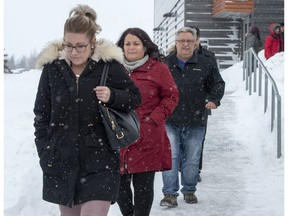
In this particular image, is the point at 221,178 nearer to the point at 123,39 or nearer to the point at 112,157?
the point at 123,39

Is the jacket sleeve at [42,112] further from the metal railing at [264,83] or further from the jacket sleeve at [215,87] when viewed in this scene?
the metal railing at [264,83]

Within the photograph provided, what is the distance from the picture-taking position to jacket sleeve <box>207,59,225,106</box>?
224 inches

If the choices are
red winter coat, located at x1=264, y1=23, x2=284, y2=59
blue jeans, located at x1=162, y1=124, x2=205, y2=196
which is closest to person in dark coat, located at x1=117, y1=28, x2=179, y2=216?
blue jeans, located at x1=162, y1=124, x2=205, y2=196

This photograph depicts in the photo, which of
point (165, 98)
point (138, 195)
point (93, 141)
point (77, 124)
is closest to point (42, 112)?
point (77, 124)

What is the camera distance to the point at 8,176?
630 cm

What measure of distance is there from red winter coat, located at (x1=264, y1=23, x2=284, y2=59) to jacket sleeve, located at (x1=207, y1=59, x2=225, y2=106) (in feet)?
28.4

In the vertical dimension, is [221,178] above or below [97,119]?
below

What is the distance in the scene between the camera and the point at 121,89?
131 inches

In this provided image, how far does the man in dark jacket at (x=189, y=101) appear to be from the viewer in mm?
5703

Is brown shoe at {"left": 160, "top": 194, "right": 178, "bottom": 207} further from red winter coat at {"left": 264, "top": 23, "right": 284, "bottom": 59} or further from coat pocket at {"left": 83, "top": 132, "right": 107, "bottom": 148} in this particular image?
red winter coat at {"left": 264, "top": 23, "right": 284, "bottom": 59}

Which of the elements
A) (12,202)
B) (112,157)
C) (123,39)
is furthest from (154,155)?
(12,202)

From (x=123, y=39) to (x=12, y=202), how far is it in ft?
6.57

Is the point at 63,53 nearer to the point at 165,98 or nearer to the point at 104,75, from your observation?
the point at 104,75

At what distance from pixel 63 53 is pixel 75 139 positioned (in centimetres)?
50
